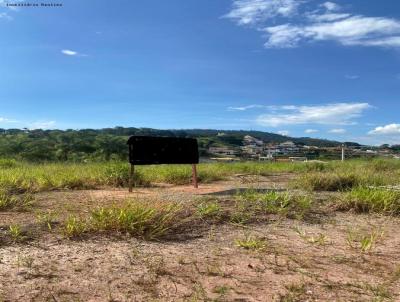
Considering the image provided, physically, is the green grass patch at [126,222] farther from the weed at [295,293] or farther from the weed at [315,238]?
the weed at [295,293]

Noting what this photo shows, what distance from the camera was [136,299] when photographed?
362 centimetres

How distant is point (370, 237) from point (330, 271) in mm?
1430

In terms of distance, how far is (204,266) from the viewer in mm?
4355

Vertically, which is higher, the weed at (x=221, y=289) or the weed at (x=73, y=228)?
the weed at (x=73, y=228)

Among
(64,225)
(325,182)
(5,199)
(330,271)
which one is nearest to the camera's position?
(330,271)

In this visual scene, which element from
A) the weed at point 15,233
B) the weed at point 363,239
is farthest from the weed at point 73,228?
the weed at point 363,239

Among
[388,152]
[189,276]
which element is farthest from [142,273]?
[388,152]

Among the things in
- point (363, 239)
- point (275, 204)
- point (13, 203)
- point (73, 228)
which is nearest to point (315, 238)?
point (363, 239)

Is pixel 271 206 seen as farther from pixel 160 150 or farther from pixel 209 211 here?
pixel 160 150

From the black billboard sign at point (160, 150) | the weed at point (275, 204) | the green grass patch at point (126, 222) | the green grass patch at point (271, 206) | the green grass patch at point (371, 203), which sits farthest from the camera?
the black billboard sign at point (160, 150)

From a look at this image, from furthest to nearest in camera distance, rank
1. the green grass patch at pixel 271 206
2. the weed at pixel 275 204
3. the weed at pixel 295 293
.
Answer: the weed at pixel 275 204 < the green grass patch at pixel 271 206 < the weed at pixel 295 293

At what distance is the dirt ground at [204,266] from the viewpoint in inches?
148

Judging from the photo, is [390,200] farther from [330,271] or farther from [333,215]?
[330,271]

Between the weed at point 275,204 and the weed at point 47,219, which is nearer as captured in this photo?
the weed at point 47,219
